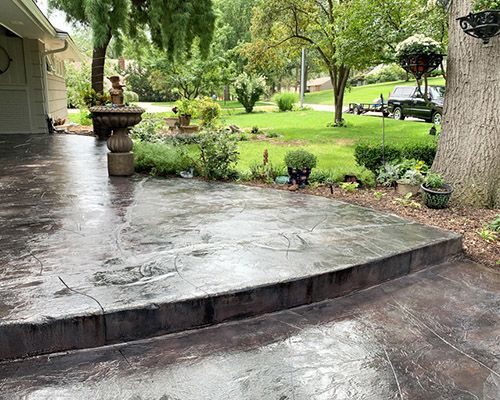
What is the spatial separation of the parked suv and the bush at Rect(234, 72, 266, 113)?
7.29 m

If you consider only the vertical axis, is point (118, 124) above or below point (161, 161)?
above

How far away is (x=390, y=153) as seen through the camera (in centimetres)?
577

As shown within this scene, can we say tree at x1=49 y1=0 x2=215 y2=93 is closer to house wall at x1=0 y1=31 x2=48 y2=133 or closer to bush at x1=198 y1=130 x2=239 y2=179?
house wall at x1=0 y1=31 x2=48 y2=133

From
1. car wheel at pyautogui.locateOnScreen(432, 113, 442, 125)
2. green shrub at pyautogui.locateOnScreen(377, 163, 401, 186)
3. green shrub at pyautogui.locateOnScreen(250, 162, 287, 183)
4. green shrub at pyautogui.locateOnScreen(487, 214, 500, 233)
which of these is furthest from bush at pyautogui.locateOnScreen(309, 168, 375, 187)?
car wheel at pyautogui.locateOnScreen(432, 113, 442, 125)

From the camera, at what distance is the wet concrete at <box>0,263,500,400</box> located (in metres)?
1.68

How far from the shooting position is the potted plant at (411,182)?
15.2 feet

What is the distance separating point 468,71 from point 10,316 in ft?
14.8

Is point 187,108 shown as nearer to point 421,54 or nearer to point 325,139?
point 325,139

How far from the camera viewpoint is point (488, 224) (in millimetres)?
3865

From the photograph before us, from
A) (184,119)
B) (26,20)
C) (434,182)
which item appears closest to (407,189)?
(434,182)

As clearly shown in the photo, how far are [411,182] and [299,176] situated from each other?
1.29 metres

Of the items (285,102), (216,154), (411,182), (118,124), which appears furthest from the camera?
(285,102)

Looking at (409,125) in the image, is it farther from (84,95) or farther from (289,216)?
(289,216)

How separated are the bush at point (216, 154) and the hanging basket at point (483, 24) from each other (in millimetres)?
2879
